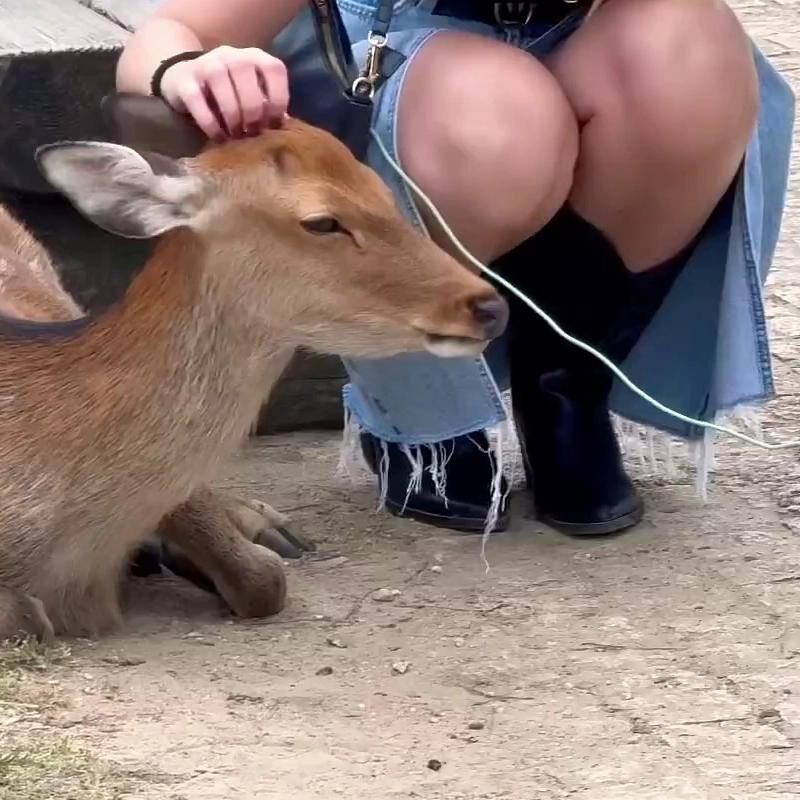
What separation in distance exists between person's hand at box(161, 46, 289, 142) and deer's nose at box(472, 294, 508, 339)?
0.36 meters

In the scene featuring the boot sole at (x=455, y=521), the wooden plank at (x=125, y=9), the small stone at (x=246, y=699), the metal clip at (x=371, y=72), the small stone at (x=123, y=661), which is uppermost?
the metal clip at (x=371, y=72)

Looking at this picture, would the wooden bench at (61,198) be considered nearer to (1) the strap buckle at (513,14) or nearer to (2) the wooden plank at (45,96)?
(2) the wooden plank at (45,96)

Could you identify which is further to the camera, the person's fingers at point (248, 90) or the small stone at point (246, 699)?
the person's fingers at point (248, 90)

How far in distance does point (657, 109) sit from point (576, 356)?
0.43 m

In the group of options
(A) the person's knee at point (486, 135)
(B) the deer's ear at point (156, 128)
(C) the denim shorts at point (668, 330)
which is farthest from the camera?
(C) the denim shorts at point (668, 330)

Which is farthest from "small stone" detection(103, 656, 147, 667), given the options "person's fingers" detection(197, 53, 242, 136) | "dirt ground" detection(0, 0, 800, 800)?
"person's fingers" detection(197, 53, 242, 136)

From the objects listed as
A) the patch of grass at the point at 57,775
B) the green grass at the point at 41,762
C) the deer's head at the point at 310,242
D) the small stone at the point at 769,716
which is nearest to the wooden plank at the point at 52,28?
the deer's head at the point at 310,242

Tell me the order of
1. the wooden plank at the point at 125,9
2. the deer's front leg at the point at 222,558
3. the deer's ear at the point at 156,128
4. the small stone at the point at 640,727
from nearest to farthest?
the small stone at the point at 640,727
the deer's ear at the point at 156,128
the deer's front leg at the point at 222,558
the wooden plank at the point at 125,9

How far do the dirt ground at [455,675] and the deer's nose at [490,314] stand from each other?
45 centimetres

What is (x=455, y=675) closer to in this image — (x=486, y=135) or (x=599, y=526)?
(x=599, y=526)

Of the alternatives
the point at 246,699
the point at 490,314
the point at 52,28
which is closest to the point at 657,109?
the point at 490,314

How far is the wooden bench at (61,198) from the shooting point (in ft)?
10.5

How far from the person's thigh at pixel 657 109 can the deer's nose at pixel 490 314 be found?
530 millimetres

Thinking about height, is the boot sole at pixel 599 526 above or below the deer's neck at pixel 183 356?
below
